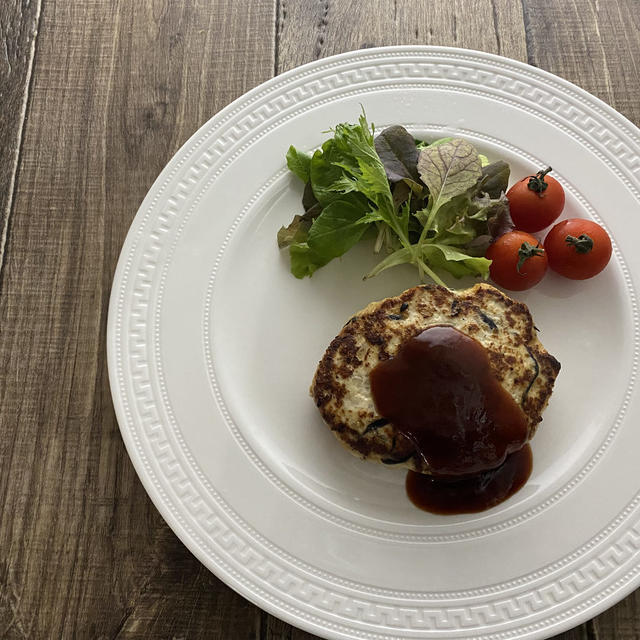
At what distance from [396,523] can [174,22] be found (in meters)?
2.86

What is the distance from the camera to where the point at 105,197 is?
3.25 m

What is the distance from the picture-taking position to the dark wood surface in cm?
276

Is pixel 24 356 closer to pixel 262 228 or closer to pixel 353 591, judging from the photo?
pixel 262 228

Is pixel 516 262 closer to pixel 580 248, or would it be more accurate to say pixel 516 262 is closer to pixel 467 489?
pixel 580 248

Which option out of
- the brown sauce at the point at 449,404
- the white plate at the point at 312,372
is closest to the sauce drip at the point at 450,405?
the brown sauce at the point at 449,404

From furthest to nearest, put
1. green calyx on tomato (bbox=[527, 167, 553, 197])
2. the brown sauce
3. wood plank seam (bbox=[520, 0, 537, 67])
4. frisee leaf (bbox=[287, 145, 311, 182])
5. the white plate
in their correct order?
wood plank seam (bbox=[520, 0, 537, 67]) < frisee leaf (bbox=[287, 145, 311, 182]) < green calyx on tomato (bbox=[527, 167, 553, 197]) < the white plate < the brown sauce

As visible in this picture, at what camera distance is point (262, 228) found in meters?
3.04

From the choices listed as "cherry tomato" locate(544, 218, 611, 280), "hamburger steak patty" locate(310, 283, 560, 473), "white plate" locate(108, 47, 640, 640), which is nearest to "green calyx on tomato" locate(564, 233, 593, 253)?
"cherry tomato" locate(544, 218, 611, 280)

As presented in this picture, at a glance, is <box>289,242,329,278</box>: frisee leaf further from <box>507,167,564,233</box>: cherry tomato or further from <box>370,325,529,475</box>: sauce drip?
<box>507,167,564,233</box>: cherry tomato

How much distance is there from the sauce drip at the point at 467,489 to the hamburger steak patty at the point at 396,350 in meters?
0.17

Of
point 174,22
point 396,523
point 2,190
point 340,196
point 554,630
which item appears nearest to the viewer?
point 554,630

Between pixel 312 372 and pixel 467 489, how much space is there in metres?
0.83

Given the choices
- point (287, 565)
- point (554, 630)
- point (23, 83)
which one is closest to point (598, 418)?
point (554, 630)

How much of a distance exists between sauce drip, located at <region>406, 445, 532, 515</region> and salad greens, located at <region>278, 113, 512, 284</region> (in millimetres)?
869
